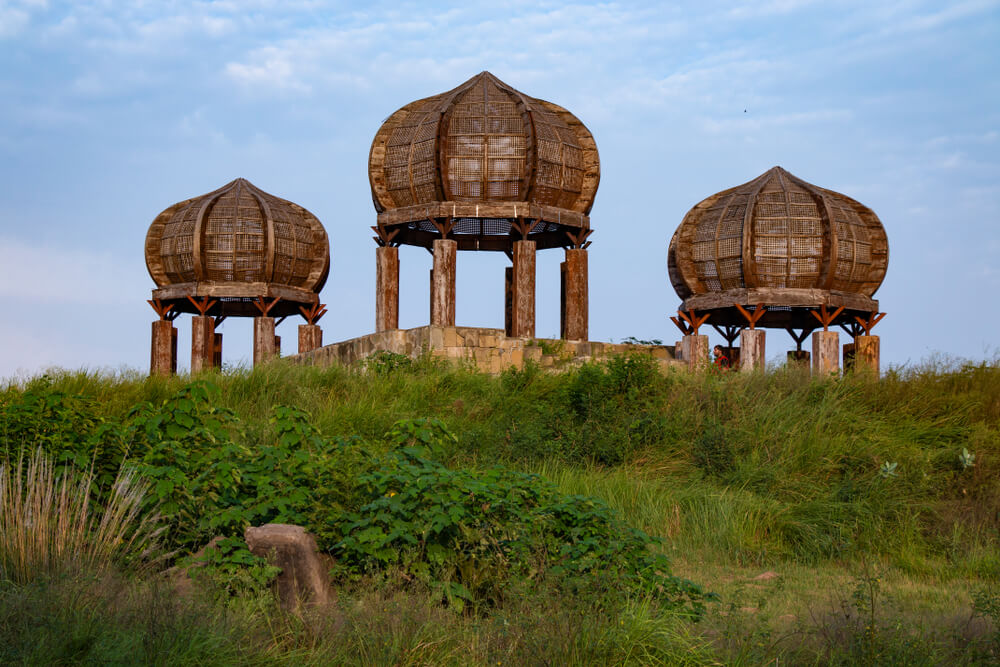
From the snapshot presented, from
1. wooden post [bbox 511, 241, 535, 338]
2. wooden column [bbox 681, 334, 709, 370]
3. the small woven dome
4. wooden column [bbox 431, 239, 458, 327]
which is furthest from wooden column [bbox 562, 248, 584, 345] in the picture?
wooden column [bbox 431, 239, 458, 327]

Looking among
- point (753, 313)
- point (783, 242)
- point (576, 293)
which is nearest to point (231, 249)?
point (576, 293)

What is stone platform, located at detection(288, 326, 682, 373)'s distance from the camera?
1784cm

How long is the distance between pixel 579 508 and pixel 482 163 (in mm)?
12645

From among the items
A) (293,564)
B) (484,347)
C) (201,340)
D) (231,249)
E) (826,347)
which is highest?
A: (231,249)

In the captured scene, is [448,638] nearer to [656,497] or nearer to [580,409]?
[656,497]

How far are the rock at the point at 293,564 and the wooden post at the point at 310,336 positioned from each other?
2042 centimetres

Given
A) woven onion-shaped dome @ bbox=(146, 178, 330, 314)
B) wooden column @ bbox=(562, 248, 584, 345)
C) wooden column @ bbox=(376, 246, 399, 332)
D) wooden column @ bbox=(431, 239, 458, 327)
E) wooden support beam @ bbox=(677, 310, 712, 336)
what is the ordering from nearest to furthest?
wooden column @ bbox=(431, 239, 458, 327) → wooden column @ bbox=(376, 246, 399, 332) → wooden column @ bbox=(562, 248, 584, 345) → wooden support beam @ bbox=(677, 310, 712, 336) → woven onion-shaped dome @ bbox=(146, 178, 330, 314)

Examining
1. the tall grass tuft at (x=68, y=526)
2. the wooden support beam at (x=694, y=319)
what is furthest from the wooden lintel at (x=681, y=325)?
the tall grass tuft at (x=68, y=526)

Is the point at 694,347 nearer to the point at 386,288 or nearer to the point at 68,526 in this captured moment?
the point at 386,288

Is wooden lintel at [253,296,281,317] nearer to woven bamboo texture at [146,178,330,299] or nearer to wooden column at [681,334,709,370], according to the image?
woven bamboo texture at [146,178,330,299]

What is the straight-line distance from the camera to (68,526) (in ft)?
23.9

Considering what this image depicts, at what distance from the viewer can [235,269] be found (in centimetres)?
2631

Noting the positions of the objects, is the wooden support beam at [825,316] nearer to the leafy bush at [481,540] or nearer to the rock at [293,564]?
the leafy bush at [481,540]

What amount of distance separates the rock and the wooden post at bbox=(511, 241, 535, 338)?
41.0 ft
